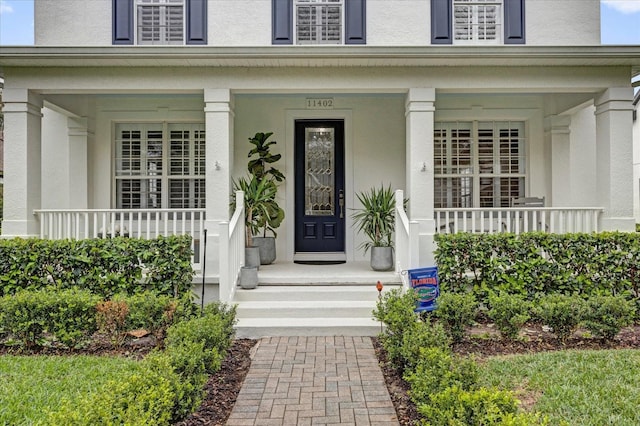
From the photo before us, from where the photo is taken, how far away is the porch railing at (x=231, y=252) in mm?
6301

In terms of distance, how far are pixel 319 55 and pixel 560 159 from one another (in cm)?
508

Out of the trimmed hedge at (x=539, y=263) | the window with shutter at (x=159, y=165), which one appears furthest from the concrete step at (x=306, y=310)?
the window with shutter at (x=159, y=165)

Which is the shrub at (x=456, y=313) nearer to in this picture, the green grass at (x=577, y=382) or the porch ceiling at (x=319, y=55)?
the green grass at (x=577, y=382)

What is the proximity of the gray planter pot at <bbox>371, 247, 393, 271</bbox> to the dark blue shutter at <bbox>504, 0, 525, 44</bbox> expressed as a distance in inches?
162

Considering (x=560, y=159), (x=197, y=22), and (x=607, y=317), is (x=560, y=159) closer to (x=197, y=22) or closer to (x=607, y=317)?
(x=607, y=317)

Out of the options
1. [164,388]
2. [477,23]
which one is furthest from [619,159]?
[164,388]

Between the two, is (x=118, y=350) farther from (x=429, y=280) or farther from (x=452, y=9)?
(x=452, y=9)

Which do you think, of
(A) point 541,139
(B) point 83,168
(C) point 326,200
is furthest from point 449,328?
(B) point 83,168

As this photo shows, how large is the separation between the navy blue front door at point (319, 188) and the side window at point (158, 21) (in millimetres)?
2518

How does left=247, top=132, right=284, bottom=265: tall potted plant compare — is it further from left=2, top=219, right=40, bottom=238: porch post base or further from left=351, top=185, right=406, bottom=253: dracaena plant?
left=2, top=219, right=40, bottom=238: porch post base

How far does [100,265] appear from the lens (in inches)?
246

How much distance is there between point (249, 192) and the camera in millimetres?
7652

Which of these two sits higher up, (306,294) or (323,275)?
(323,275)

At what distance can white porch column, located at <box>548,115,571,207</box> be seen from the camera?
8.99 metres
